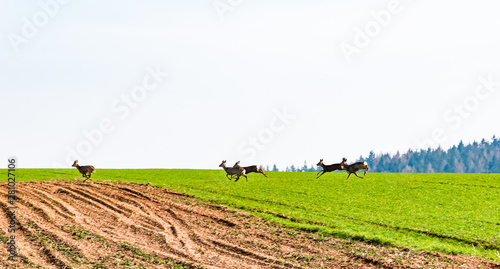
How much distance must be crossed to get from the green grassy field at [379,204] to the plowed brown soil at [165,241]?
2.08 m

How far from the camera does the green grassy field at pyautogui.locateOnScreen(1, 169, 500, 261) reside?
25938 millimetres

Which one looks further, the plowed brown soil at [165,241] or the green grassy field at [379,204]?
the green grassy field at [379,204]

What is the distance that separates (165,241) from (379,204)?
1742cm

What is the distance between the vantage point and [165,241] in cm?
2366

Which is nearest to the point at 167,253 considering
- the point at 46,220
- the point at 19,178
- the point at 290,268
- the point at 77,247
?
the point at 77,247

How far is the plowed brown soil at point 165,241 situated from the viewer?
804 inches

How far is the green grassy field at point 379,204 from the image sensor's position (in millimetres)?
25938

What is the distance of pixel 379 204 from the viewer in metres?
35.5

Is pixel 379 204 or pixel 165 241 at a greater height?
pixel 379 204

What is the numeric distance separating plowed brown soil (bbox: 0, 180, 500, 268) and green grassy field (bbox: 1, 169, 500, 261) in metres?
2.08

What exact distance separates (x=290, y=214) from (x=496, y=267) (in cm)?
1275

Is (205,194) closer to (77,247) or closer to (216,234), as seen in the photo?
(216,234)

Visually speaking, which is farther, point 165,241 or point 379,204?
point 379,204

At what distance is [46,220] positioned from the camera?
1049 inches
